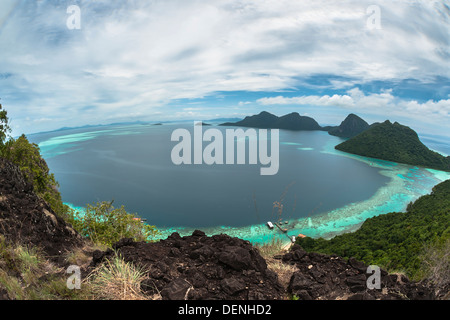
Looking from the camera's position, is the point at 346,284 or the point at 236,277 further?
the point at 346,284

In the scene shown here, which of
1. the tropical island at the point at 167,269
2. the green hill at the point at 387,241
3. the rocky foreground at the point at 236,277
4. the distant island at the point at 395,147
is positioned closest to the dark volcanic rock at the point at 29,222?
the tropical island at the point at 167,269

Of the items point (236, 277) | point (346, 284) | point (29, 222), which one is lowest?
point (346, 284)

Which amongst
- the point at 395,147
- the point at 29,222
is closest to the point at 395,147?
the point at 395,147

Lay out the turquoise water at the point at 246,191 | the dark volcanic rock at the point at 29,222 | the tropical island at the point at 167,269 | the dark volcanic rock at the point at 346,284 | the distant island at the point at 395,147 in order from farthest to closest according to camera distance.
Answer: the distant island at the point at 395,147, the turquoise water at the point at 246,191, the dark volcanic rock at the point at 29,222, the dark volcanic rock at the point at 346,284, the tropical island at the point at 167,269

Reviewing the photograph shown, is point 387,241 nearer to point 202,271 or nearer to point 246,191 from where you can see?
point 202,271

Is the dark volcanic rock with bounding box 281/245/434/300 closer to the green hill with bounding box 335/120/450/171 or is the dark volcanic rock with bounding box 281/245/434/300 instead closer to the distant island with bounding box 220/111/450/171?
the distant island with bounding box 220/111/450/171

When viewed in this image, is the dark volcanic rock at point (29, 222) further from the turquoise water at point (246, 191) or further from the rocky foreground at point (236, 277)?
the turquoise water at point (246, 191)
